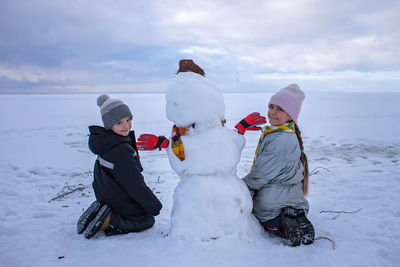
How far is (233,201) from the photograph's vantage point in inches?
87.7

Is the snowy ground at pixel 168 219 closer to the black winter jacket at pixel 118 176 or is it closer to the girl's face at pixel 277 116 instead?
the black winter jacket at pixel 118 176

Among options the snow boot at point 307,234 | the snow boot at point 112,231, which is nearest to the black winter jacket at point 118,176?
the snow boot at point 112,231

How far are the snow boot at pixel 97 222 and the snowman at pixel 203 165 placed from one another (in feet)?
2.04

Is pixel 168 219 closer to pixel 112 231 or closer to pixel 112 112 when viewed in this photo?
pixel 112 231

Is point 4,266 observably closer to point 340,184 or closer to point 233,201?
point 233,201

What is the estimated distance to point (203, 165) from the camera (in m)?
2.23

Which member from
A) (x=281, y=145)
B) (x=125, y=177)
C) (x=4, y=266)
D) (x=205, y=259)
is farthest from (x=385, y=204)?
(x=4, y=266)

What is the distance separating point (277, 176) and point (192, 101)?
1.03 meters

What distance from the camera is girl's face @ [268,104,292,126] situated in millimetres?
2533

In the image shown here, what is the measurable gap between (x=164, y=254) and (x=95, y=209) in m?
0.83

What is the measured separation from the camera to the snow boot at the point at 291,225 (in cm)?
A: 225

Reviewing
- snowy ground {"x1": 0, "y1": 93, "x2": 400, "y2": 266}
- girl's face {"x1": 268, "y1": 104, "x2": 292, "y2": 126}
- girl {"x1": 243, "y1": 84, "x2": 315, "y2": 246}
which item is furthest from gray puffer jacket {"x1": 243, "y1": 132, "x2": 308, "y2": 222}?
snowy ground {"x1": 0, "y1": 93, "x2": 400, "y2": 266}

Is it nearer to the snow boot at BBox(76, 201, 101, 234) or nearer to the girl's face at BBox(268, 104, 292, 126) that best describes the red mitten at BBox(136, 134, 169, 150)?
the snow boot at BBox(76, 201, 101, 234)

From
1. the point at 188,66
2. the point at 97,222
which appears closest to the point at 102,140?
the point at 97,222
